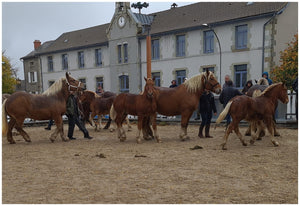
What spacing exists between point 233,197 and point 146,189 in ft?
4.15

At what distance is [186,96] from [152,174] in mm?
3893

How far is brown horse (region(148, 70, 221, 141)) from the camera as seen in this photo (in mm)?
7992

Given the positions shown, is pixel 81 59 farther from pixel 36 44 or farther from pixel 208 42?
pixel 208 42

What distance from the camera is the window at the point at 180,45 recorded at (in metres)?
26.0

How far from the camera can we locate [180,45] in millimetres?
26188

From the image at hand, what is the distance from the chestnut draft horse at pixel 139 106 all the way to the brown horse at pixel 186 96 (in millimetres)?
338

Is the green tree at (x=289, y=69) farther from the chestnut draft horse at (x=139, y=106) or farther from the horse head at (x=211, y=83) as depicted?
the chestnut draft horse at (x=139, y=106)

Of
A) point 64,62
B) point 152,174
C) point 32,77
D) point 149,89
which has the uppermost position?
point 64,62

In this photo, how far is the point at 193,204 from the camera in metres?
3.37

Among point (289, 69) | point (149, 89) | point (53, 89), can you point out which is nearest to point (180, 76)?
point (289, 69)

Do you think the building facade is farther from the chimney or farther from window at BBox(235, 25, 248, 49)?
the chimney

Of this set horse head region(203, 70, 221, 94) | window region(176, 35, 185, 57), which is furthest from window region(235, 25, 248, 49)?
horse head region(203, 70, 221, 94)

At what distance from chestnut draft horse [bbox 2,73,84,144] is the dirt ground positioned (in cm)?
105

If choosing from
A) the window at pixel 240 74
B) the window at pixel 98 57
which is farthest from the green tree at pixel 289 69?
the window at pixel 98 57
